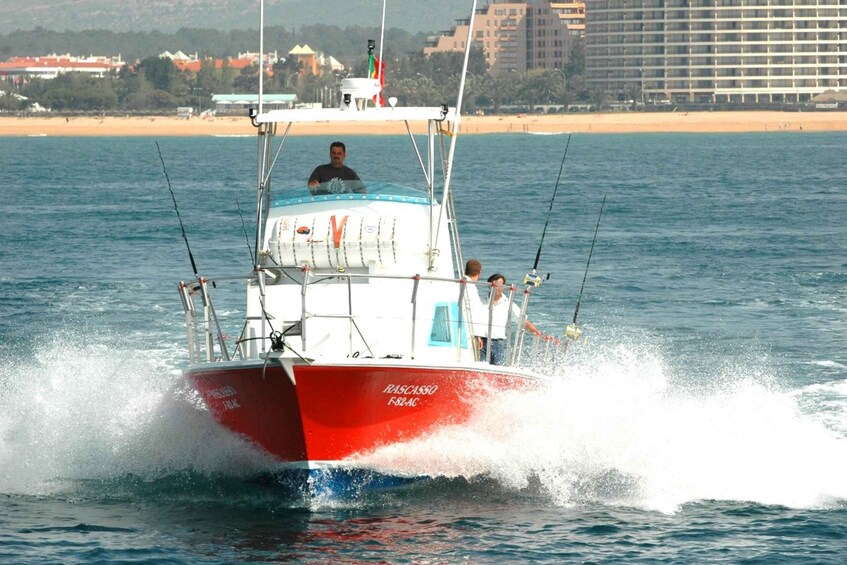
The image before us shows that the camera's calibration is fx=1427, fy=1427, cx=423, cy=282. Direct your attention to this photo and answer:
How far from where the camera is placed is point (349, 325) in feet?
47.8

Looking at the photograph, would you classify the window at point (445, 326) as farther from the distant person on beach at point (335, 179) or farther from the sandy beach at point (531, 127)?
the sandy beach at point (531, 127)

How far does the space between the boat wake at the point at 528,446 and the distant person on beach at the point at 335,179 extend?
9.20 ft

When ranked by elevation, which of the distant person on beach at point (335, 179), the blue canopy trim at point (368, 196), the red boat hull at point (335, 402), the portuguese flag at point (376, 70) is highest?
the portuguese flag at point (376, 70)

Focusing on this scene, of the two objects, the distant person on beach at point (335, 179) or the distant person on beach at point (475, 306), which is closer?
the distant person on beach at point (475, 306)

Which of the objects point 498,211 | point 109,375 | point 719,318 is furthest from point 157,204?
point 109,375

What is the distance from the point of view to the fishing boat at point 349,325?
13.8 m

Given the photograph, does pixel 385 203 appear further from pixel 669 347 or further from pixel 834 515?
pixel 669 347

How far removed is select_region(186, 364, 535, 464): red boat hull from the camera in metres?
13.7

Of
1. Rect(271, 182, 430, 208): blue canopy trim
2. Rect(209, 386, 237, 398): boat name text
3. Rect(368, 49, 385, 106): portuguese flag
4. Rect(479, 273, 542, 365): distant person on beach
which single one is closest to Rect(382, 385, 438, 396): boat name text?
Rect(479, 273, 542, 365): distant person on beach

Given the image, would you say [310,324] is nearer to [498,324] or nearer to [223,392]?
[223,392]

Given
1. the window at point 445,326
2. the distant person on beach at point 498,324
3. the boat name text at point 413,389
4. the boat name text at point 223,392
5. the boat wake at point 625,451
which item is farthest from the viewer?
the distant person on beach at point 498,324

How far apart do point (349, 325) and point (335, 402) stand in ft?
3.47

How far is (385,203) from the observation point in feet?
52.2

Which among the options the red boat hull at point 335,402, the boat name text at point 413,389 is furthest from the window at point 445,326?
the boat name text at point 413,389
